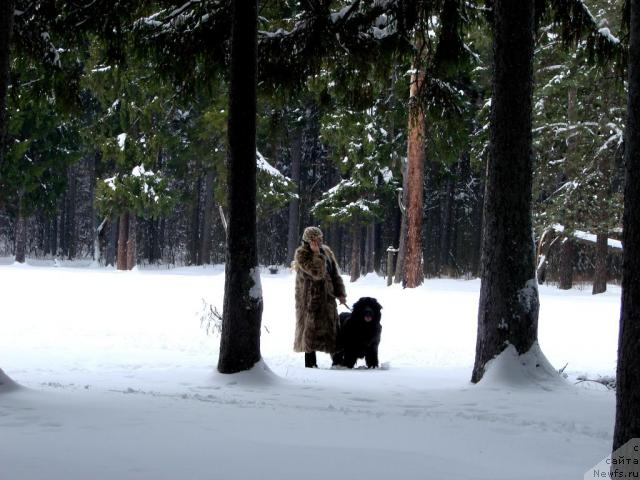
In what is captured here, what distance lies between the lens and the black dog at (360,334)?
942cm

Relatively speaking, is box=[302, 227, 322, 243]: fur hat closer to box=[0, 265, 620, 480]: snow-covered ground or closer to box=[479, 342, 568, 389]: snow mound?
box=[0, 265, 620, 480]: snow-covered ground

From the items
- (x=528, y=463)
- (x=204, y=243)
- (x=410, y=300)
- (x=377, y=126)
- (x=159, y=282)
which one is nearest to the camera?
(x=528, y=463)

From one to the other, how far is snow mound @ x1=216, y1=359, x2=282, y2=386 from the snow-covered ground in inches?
0.9

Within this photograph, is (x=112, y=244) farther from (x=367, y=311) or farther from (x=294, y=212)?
(x=367, y=311)

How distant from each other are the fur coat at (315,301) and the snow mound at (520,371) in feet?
8.94

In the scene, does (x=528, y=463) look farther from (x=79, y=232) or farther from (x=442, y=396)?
(x=79, y=232)

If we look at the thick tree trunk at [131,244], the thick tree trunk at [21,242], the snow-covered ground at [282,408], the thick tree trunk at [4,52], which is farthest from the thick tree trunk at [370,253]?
the thick tree trunk at [4,52]

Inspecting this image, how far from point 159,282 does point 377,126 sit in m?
9.81

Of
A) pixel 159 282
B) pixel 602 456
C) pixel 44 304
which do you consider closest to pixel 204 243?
pixel 159 282

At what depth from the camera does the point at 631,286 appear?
3.31 meters

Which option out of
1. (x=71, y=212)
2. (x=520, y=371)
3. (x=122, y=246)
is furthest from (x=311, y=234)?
(x=71, y=212)

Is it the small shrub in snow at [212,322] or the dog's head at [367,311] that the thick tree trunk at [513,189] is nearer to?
the dog's head at [367,311]

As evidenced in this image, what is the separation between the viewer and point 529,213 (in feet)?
24.3

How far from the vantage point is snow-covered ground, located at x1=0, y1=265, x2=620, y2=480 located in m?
3.60
